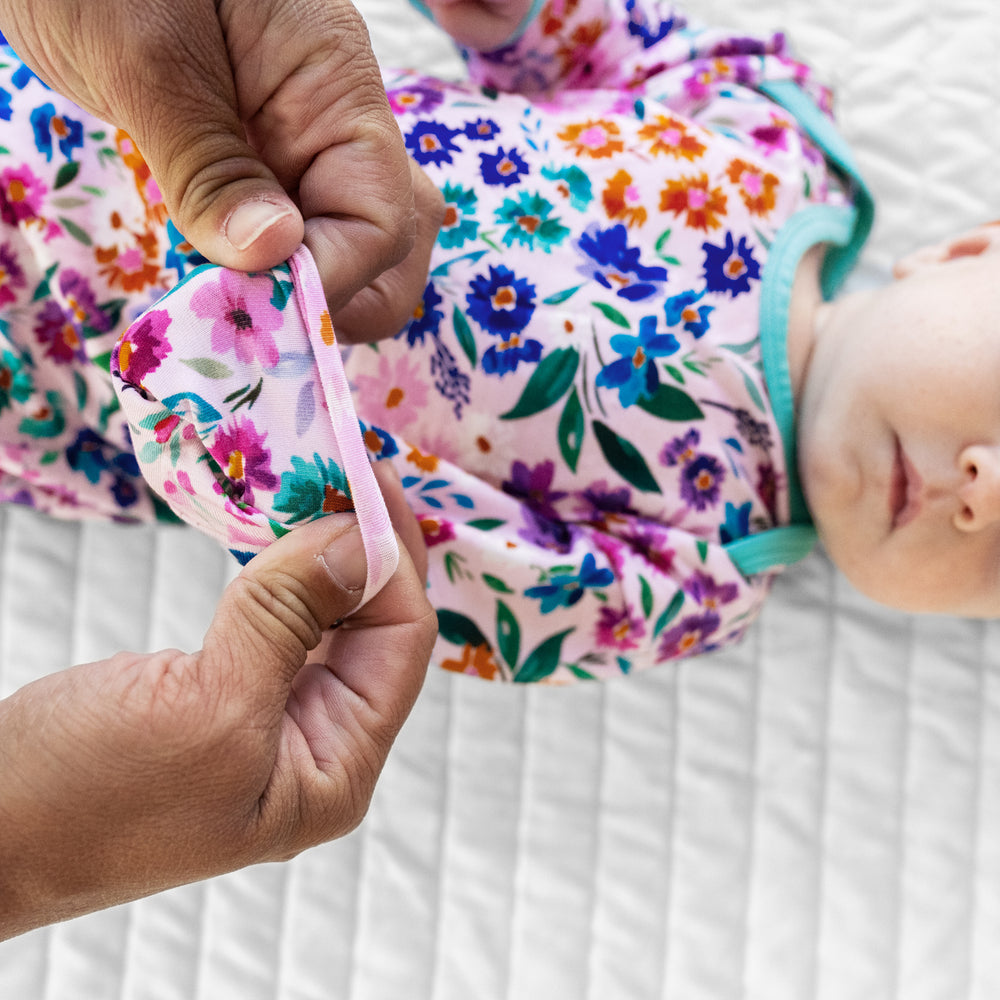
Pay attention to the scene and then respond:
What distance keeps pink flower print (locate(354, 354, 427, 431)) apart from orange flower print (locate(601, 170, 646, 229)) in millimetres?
193

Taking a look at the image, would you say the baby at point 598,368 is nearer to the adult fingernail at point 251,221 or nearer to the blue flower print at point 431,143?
the blue flower print at point 431,143

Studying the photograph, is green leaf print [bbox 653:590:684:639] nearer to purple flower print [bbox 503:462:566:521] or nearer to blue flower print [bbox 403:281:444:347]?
purple flower print [bbox 503:462:566:521]

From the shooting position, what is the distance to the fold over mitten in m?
0.45

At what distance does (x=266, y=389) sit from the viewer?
46 centimetres

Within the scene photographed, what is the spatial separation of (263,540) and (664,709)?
0.49 meters

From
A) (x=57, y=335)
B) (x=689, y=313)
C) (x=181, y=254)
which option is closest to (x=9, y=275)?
(x=57, y=335)

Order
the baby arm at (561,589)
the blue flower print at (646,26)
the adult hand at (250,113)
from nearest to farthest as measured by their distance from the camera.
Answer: the adult hand at (250,113) → the baby arm at (561,589) → the blue flower print at (646,26)

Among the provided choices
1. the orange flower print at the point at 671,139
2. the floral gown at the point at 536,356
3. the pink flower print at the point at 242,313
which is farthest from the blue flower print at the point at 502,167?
the pink flower print at the point at 242,313

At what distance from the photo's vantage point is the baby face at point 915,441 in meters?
0.65

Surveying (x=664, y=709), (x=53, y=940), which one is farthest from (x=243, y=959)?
(x=664, y=709)

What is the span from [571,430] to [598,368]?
5cm

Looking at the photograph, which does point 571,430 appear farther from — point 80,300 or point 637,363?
point 80,300

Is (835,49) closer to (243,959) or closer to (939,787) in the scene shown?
(939,787)

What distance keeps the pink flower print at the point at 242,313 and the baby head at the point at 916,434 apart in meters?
0.44
